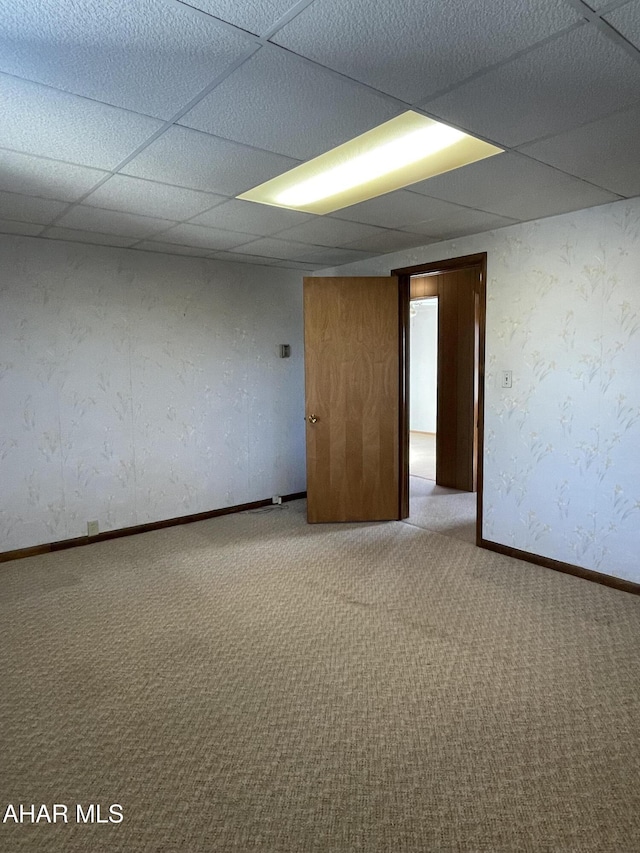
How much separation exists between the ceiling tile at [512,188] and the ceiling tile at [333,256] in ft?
4.30

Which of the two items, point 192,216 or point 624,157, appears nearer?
point 624,157

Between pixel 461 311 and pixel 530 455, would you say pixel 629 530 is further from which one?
pixel 461 311

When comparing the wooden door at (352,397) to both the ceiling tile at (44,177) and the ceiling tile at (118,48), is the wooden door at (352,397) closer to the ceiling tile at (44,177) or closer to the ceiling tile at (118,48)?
the ceiling tile at (44,177)

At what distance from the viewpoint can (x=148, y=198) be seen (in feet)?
9.93

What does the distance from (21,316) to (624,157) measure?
12.6 ft

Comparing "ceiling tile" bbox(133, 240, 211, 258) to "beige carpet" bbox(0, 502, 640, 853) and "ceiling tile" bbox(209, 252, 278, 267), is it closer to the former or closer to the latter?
"ceiling tile" bbox(209, 252, 278, 267)

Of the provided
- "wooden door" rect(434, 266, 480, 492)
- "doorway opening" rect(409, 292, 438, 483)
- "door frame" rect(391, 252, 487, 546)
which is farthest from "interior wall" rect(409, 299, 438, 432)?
"door frame" rect(391, 252, 487, 546)

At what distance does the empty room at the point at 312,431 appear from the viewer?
1.65 m

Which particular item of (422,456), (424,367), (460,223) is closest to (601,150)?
(460,223)

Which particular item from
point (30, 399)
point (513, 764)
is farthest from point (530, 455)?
point (30, 399)

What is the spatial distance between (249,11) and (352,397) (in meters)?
3.43

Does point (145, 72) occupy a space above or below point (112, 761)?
above

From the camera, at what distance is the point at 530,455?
375 cm

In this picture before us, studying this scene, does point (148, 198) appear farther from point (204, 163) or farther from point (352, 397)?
point (352, 397)
